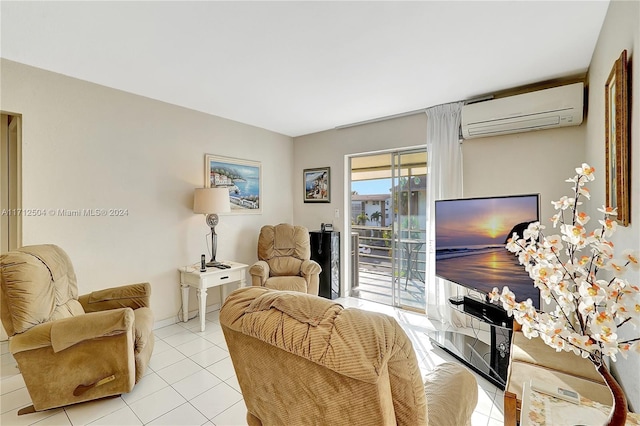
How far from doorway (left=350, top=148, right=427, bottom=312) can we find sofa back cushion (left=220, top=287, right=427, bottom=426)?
296 cm

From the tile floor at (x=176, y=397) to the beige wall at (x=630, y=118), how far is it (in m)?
0.85

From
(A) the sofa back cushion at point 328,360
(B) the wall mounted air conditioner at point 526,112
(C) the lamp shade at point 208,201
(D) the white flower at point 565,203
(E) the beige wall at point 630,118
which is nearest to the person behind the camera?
(A) the sofa back cushion at point 328,360

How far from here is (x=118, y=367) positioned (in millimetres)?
1904

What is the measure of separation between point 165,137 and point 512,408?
3629mm

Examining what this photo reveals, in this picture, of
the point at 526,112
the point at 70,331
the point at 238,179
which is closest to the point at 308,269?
the point at 238,179

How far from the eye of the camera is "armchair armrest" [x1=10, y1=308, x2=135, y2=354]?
1.71 m

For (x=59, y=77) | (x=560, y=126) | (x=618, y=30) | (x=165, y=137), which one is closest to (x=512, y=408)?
(x=618, y=30)

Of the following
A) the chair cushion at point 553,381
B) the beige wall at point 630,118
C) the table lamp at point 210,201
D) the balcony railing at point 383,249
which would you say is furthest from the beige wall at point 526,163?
the table lamp at point 210,201

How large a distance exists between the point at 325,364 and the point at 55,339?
193 cm

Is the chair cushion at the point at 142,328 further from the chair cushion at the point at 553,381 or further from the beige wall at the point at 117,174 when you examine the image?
the chair cushion at the point at 553,381

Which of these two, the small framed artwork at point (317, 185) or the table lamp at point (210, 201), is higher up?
the small framed artwork at point (317, 185)

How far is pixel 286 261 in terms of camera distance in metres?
3.69

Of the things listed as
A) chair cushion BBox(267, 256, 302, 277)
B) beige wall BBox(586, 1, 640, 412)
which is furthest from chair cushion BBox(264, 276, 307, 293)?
beige wall BBox(586, 1, 640, 412)

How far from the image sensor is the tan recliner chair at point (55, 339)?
1.72 meters
